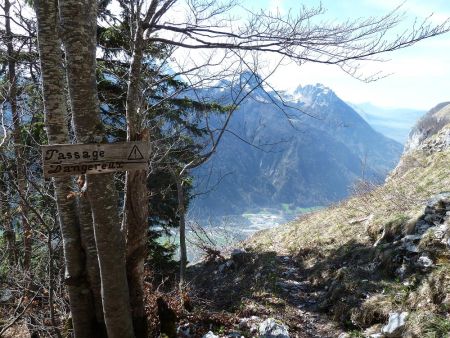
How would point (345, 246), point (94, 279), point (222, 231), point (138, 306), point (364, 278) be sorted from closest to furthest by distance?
point (94, 279), point (138, 306), point (364, 278), point (345, 246), point (222, 231)

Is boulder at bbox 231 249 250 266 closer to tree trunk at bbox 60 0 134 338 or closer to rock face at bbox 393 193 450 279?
rock face at bbox 393 193 450 279

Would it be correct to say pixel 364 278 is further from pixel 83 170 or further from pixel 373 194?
pixel 373 194

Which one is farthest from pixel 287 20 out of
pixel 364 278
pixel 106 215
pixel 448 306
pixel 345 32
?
pixel 364 278

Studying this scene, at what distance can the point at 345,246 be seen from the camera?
28.4ft

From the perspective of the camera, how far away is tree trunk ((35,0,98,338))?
390cm

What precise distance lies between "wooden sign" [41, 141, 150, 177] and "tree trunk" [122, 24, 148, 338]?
39.4 inches

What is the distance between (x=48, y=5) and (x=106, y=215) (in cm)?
232

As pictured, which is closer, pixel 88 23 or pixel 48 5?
pixel 88 23

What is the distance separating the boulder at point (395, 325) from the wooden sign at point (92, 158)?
3818mm

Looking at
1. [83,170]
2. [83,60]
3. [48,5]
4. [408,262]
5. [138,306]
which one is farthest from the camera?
[408,262]

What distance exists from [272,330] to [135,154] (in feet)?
11.1

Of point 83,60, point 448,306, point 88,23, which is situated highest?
point 88,23

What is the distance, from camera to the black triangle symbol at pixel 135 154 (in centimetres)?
329

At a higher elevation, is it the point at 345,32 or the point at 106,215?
the point at 345,32
